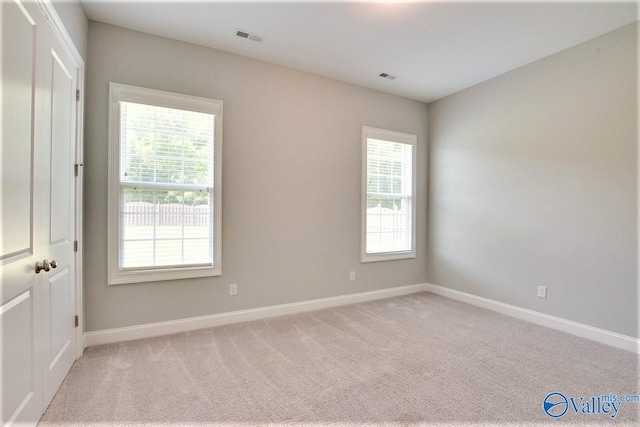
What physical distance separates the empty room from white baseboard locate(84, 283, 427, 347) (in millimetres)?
17

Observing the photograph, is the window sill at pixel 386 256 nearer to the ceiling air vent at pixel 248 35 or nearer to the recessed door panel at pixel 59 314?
the ceiling air vent at pixel 248 35

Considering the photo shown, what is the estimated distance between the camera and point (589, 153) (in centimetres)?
300

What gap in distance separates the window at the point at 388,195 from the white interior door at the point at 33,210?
3125mm

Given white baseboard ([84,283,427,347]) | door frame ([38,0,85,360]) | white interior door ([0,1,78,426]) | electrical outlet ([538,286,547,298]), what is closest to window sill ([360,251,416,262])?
white baseboard ([84,283,427,347])

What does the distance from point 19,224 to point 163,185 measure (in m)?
1.47

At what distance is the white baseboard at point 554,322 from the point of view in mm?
2759

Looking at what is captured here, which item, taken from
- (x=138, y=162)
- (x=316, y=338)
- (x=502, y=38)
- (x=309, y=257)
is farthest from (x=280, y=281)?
(x=502, y=38)

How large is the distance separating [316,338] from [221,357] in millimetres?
873

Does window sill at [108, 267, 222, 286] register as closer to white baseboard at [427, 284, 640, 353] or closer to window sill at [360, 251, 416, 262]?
window sill at [360, 251, 416, 262]

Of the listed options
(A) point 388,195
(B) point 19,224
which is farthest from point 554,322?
(B) point 19,224

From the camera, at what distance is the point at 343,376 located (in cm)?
226

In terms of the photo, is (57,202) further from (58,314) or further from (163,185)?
(163,185)

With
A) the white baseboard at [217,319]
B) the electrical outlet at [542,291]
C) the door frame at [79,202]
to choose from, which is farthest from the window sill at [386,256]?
the door frame at [79,202]

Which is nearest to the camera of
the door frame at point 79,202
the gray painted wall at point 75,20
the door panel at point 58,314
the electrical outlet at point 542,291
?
the door panel at point 58,314
